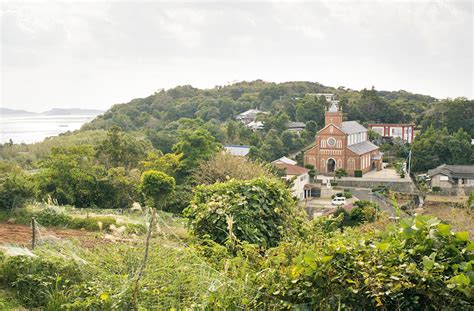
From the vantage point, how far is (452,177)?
36.3 metres

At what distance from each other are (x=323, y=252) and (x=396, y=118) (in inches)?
2166

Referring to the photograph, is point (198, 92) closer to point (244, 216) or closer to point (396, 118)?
point (396, 118)

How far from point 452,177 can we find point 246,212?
3355 centimetres

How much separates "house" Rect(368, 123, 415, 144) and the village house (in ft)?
41.5

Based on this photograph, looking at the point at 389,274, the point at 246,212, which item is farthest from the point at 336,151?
the point at 389,274

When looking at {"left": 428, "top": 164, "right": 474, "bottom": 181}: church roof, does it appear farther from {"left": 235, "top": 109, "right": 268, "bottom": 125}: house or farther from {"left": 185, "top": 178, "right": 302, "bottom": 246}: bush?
{"left": 185, "top": 178, "right": 302, "bottom": 246}: bush

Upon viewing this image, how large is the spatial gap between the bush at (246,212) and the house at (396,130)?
45.8 m

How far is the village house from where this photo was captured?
116 feet

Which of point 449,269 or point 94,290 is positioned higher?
point 449,269

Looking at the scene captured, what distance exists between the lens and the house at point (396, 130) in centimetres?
5041

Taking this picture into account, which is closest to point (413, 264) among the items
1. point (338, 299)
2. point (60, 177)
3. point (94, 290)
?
point (338, 299)

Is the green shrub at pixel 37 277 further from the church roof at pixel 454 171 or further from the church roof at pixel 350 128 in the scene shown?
the church roof at pixel 350 128

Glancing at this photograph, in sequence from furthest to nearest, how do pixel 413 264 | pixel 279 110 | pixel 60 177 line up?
pixel 279 110
pixel 60 177
pixel 413 264

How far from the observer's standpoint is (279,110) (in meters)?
59.9
